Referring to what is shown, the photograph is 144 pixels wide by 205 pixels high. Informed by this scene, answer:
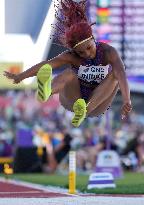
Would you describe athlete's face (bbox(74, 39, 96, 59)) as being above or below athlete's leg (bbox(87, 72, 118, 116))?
above

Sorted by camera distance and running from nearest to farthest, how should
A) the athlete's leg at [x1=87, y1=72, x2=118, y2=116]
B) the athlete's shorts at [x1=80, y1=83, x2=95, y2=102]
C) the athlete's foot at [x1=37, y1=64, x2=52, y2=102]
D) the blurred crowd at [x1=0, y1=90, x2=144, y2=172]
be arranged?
the athlete's foot at [x1=37, y1=64, x2=52, y2=102], the athlete's leg at [x1=87, y1=72, x2=118, y2=116], the athlete's shorts at [x1=80, y1=83, x2=95, y2=102], the blurred crowd at [x1=0, y1=90, x2=144, y2=172]

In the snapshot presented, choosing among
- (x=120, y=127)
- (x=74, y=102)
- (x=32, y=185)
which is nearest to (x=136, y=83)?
(x=120, y=127)

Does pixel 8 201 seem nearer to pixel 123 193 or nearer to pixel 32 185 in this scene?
pixel 123 193

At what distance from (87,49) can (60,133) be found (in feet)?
38.0

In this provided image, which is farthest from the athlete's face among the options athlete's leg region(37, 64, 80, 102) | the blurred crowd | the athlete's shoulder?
the blurred crowd

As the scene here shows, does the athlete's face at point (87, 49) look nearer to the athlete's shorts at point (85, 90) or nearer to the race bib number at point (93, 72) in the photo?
the race bib number at point (93, 72)

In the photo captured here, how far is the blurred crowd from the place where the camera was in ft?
56.7

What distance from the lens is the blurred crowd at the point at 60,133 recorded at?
17.3 meters

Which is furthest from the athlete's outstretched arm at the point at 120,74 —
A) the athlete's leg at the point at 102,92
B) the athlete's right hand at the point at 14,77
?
the athlete's right hand at the point at 14,77

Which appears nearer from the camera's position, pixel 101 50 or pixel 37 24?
pixel 101 50

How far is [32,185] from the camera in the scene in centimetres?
1236

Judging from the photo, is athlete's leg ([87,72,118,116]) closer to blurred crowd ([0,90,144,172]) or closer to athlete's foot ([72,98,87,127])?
athlete's foot ([72,98,87,127])

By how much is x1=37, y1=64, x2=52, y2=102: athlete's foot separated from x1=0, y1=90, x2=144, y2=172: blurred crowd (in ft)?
27.9

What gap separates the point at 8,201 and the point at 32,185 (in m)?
5.03
